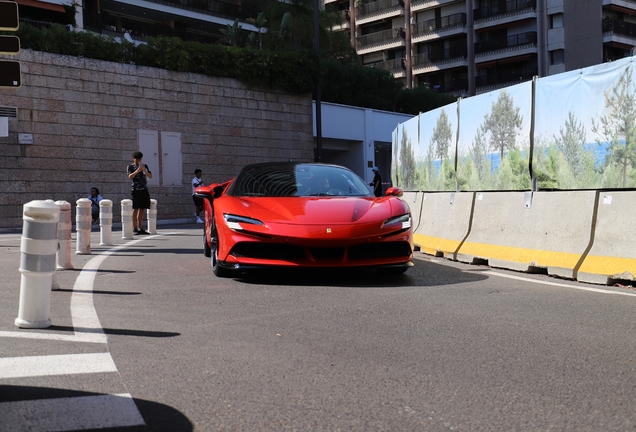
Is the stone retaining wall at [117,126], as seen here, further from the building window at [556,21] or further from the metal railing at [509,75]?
the building window at [556,21]

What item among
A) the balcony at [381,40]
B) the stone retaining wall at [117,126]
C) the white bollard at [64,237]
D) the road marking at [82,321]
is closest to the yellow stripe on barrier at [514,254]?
the road marking at [82,321]

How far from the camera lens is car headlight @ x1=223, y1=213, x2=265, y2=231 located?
852 centimetres

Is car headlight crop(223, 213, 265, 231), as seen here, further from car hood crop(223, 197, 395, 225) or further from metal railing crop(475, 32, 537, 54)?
metal railing crop(475, 32, 537, 54)

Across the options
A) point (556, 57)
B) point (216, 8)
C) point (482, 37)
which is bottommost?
point (556, 57)

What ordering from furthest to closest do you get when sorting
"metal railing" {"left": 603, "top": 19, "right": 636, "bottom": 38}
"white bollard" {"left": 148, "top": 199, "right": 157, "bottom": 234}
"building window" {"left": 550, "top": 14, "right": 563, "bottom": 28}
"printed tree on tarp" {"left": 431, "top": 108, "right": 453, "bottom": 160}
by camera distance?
"building window" {"left": 550, "top": 14, "right": 563, "bottom": 28} < "metal railing" {"left": 603, "top": 19, "right": 636, "bottom": 38} < "white bollard" {"left": 148, "top": 199, "right": 157, "bottom": 234} < "printed tree on tarp" {"left": 431, "top": 108, "right": 453, "bottom": 160}

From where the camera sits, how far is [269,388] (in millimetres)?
4090

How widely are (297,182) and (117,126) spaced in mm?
20947

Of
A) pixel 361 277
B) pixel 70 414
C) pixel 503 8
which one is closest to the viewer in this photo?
pixel 70 414

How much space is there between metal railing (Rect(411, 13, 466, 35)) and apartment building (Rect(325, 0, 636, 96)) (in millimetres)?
63

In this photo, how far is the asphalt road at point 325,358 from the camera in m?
3.61

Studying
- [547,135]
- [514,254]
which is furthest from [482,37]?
[514,254]

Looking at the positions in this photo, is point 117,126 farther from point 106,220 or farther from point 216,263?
point 216,263

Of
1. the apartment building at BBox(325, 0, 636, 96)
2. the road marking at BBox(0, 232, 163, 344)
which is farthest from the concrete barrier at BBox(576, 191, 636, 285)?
the apartment building at BBox(325, 0, 636, 96)

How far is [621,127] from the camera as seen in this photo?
9.22m
